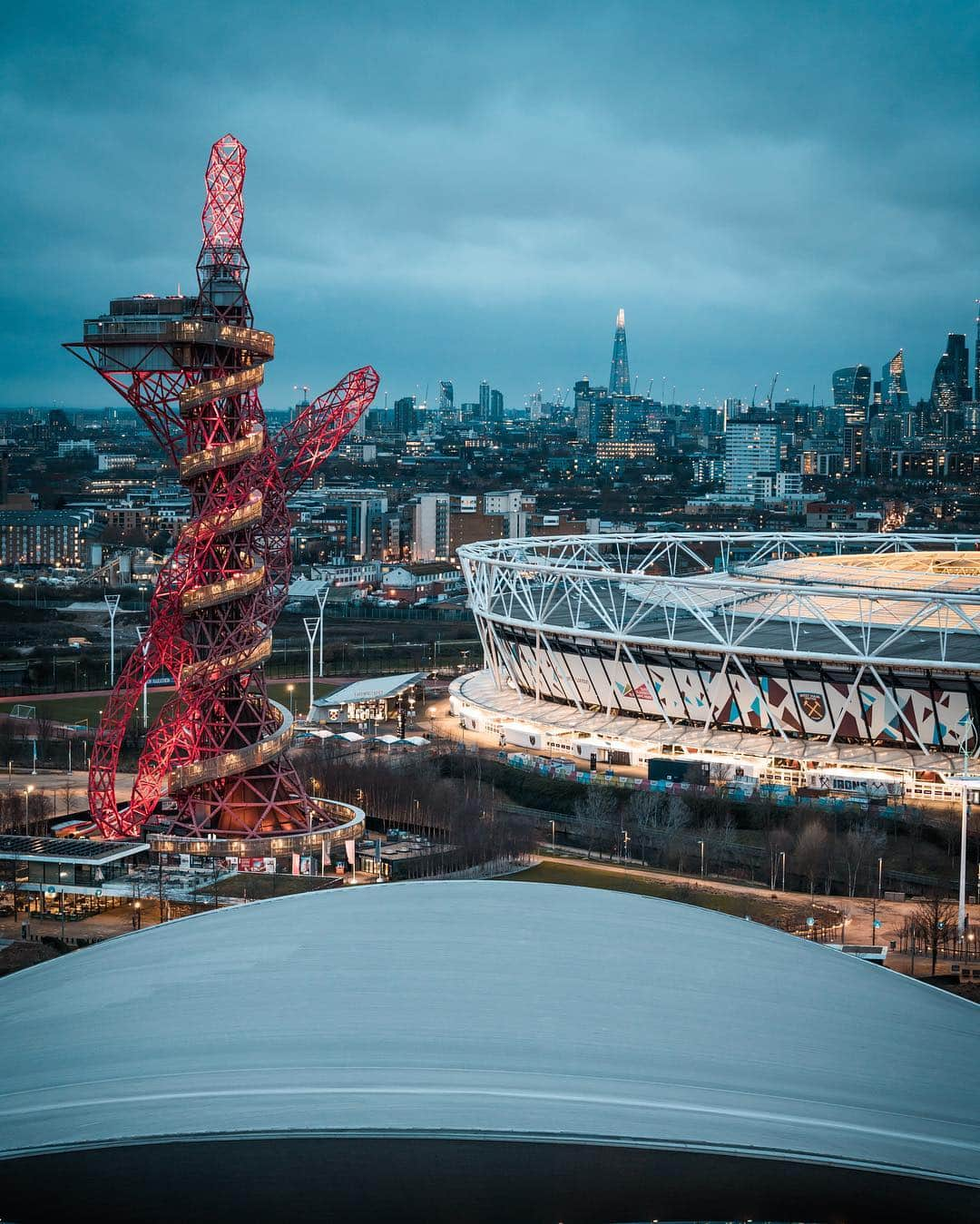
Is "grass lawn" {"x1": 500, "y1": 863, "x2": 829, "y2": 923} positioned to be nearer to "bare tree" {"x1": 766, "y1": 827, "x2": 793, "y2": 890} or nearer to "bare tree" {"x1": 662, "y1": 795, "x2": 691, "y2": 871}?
"bare tree" {"x1": 662, "y1": 795, "x2": 691, "y2": 871}

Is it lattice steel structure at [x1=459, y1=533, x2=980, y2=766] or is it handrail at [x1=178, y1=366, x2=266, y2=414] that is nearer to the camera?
handrail at [x1=178, y1=366, x2=266, y2=414]

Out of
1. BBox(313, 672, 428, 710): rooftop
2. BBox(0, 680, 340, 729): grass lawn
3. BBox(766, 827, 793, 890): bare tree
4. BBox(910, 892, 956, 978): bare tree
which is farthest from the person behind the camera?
BBox(0, 680, 340, 729): grass lawn

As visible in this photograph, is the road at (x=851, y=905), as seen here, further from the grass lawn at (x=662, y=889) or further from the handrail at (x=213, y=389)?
the handrail at (x=213, y=389)

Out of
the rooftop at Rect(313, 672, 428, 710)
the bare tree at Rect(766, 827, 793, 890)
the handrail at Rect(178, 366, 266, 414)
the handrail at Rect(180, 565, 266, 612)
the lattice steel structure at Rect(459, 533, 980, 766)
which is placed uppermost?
the handrail at Rect(178, 366, 266, 414)

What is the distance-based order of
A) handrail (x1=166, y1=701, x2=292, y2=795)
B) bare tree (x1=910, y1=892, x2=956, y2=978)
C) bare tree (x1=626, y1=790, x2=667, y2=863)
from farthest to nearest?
bare tree (x1=626, y1=790, x2=667, y2=863) → handrail (x1=166, y1=701, x2=292, y2=795) → bare tree (x1=910, y1=892, x2=956, y2=978)

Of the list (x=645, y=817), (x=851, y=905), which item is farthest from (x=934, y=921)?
(x=645, y=817)

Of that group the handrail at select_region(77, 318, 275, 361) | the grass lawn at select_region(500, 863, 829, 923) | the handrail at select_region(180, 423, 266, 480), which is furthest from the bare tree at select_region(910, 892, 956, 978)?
the handrail at select_region(77, 318, 275, 361)

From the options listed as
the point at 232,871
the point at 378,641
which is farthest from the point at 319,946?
the point at 378,641
